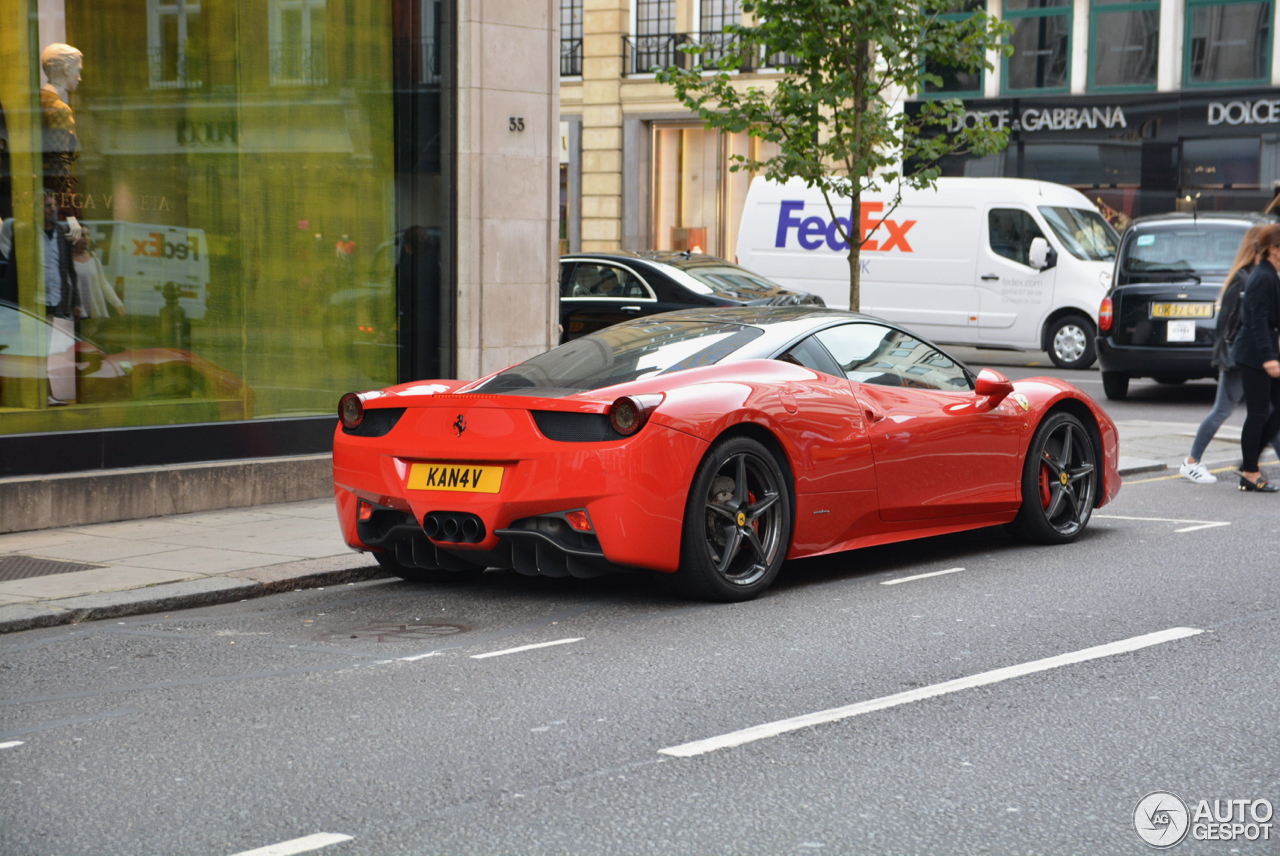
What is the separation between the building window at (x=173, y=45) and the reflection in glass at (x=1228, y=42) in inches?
916

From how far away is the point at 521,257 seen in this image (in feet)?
38.4

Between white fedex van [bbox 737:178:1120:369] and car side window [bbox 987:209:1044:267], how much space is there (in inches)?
0.5

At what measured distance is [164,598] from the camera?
6742mm

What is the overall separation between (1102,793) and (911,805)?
54 centimetres

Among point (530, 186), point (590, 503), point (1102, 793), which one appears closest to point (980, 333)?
point (530, 186)

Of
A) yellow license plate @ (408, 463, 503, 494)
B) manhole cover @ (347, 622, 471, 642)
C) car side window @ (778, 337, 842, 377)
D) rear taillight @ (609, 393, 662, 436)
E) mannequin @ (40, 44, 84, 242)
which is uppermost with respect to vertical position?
mannequin @ (40, 44, 84, 242)

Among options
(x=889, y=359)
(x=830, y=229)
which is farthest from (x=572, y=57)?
(x=889, y=359)

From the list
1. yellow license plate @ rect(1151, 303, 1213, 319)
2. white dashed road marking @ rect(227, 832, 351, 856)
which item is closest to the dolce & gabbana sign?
yellow license plate @ rect(1151, 303, 1213, 319)

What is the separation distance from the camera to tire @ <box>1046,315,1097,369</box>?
2062 cm

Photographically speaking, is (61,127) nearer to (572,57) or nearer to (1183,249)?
(1183,249)

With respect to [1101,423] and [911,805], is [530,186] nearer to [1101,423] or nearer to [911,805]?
[1101,423]

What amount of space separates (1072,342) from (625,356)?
594 inches

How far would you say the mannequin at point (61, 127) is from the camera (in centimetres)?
923

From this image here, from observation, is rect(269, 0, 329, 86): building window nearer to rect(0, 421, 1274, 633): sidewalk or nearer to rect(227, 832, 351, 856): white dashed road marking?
rect(0, 421, 1274, 633): sidewalk
